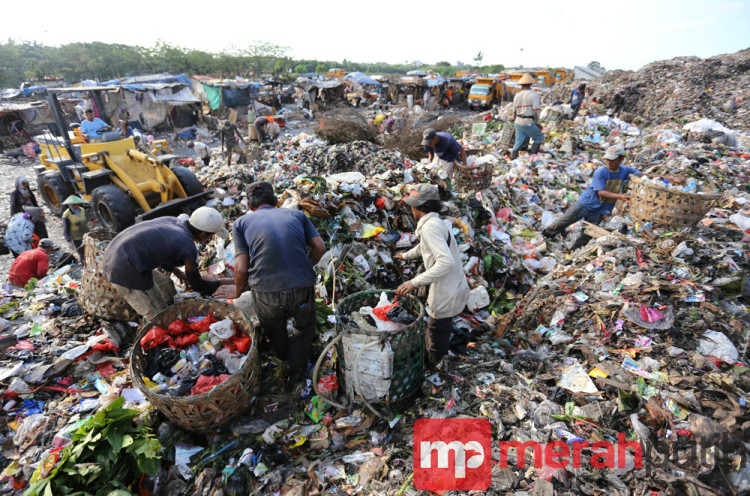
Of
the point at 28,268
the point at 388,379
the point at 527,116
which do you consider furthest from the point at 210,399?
the point at 527,116

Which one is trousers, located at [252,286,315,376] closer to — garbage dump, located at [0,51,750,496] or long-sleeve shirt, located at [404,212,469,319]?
garbage dump, located at [0,51,750,496]

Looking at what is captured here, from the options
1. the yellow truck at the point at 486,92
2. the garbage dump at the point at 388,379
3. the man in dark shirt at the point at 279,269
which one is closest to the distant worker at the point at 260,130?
the garbage dump at the point at 388,379

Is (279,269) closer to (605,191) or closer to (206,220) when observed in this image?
(206,220)

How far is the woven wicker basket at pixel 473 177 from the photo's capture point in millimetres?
6332

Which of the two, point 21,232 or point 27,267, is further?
point 21,232

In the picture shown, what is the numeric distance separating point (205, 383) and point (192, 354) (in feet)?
1.58

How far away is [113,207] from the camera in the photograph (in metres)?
5.90

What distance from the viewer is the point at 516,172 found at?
772 centimetres

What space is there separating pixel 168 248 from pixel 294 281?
117 cm

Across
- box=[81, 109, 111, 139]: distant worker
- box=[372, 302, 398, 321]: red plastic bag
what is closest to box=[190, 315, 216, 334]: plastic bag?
box=[372, 302, 398, 321]: red plastic bag

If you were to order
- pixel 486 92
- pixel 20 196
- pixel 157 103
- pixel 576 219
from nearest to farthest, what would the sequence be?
pixel 576 219 < pixel 20 196 < pixel 157 103 < pixel 486 92

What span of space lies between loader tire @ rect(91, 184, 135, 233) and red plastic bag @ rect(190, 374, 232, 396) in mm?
4722

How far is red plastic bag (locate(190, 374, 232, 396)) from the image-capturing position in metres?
2.49

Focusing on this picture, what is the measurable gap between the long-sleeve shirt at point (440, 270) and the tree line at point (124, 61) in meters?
41.8
